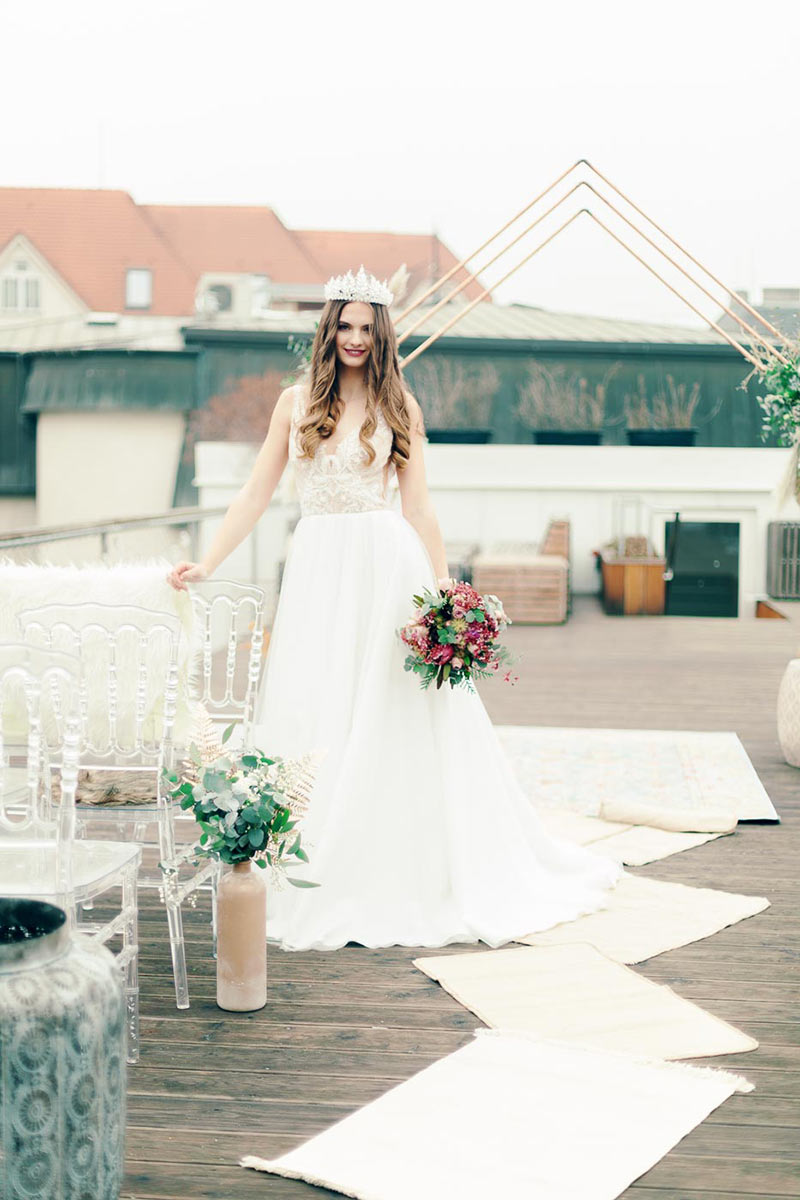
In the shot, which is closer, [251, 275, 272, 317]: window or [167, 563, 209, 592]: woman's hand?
[167, 563, 209, 592]: woman's hand

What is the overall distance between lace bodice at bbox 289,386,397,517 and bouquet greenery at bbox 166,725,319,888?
99cm

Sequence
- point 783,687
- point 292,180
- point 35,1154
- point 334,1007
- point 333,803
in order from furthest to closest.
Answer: point 292,180
point 783,687
point 333,803
point 334,1007
point 35,1154

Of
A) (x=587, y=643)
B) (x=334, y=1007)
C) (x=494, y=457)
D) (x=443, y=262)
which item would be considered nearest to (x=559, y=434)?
(x=494, y=457)

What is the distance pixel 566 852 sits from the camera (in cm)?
425

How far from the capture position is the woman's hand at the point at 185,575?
12.4 ft

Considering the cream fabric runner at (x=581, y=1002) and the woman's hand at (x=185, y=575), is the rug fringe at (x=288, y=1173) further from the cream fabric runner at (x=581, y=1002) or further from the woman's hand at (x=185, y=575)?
the woman's hand at (x=185, y=575)

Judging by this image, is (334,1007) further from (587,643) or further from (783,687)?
(587,643)

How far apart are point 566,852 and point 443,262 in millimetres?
40860

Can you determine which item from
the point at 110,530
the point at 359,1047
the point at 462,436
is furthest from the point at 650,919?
the point at 462,436

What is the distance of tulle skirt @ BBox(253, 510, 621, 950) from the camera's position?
12.3 feet

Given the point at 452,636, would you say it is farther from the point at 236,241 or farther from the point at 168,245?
the point at 236,241

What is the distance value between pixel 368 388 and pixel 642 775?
2665 millimetres

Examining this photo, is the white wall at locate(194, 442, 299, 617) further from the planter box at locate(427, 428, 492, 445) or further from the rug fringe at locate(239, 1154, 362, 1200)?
the rug fringe at locate(239, 1154, 362, 1200)

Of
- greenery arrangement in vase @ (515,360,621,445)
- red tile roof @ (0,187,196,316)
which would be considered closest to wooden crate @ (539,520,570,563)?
greenery arrangement in vase @ (515,360,621,445)
